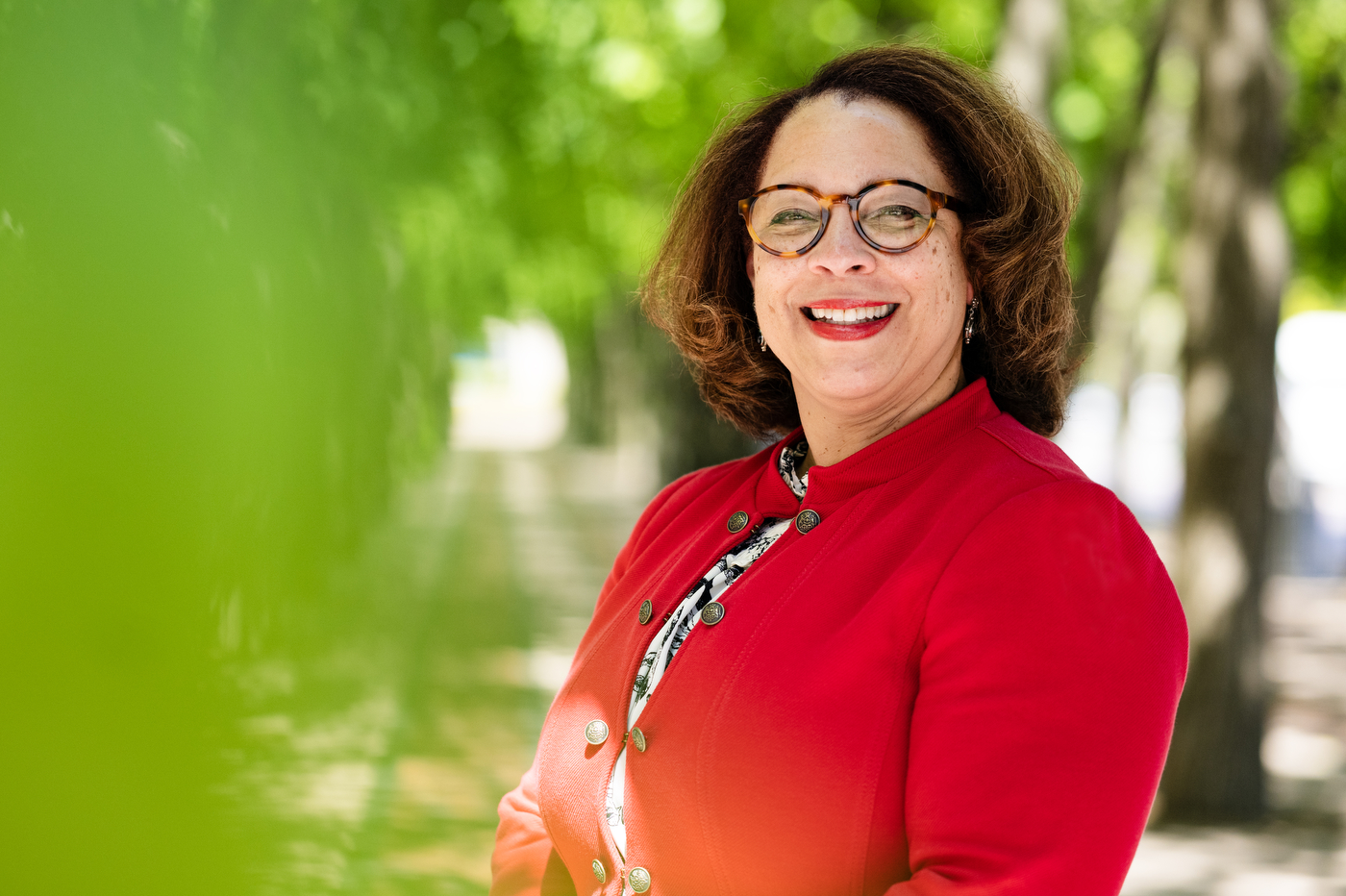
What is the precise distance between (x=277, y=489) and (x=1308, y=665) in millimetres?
11027

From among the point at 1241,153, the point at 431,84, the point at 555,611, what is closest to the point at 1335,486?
the point at 555,611

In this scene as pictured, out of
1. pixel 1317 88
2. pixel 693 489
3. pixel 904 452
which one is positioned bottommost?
pixel 904 452

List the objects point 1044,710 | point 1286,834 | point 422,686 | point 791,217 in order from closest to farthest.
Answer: point 1044,710 → point 791,217 → point 1286,834 → point 422,686

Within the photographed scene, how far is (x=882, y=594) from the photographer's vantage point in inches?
58.4

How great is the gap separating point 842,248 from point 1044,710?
71cm

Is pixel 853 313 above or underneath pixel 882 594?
above

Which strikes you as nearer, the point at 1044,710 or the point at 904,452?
the point at 1044,710

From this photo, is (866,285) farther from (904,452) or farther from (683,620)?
(683,620)

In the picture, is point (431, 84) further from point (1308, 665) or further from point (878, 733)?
point (1308, 665)

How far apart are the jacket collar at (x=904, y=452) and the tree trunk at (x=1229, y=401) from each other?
16.2ft

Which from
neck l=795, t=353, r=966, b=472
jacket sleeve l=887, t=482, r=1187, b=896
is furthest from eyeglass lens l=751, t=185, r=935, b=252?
jacket sleeve l=887, t=482, r=1187, b=896

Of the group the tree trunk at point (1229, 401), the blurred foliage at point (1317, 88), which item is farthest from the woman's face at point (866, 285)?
the blurred foliage at point (1317, 88)

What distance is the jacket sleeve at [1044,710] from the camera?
4.28 feet

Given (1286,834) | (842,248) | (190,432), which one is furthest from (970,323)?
(1286,834)
